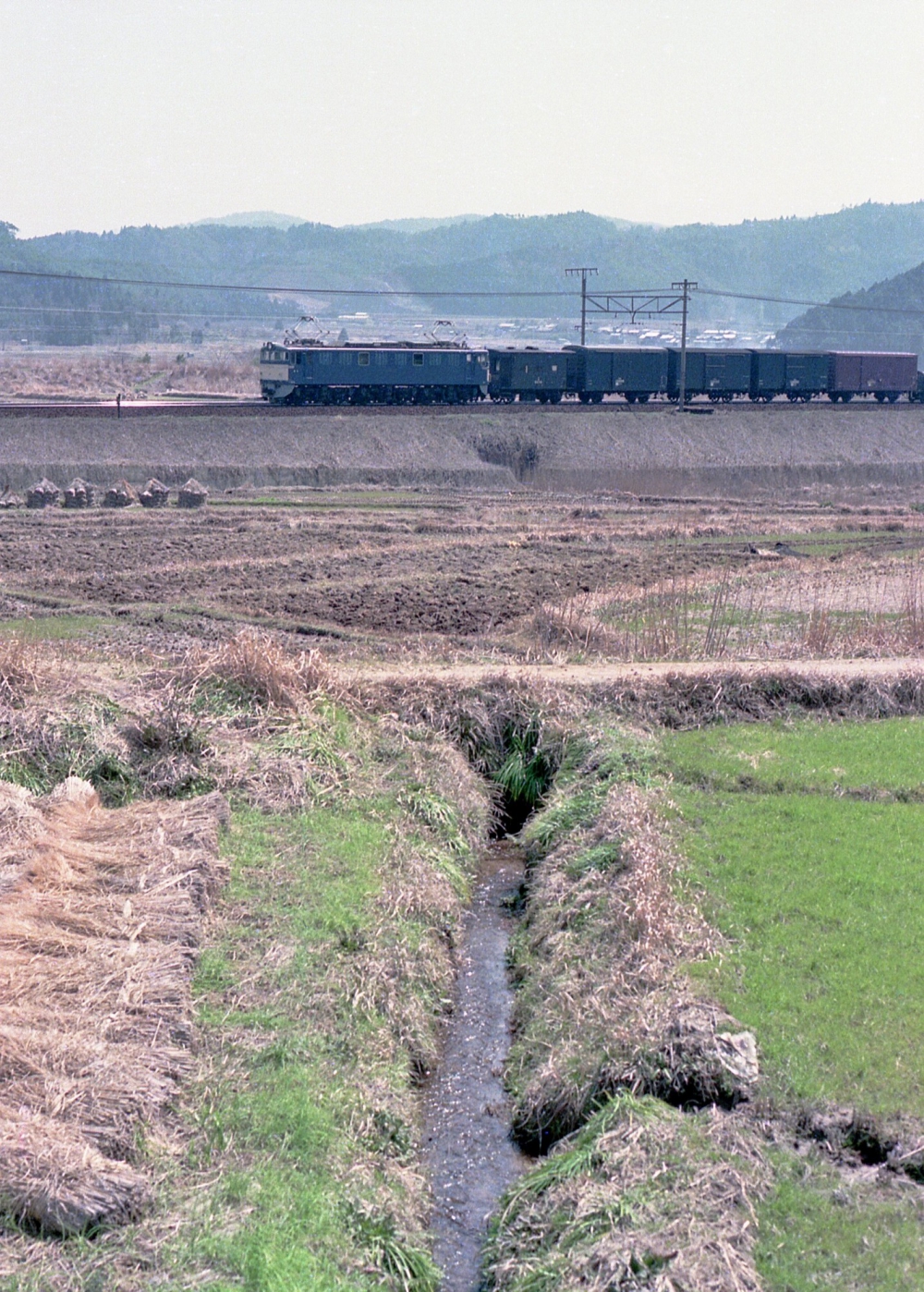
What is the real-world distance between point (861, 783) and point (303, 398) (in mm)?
47434

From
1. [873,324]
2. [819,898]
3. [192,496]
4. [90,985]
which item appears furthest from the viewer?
[873,324]

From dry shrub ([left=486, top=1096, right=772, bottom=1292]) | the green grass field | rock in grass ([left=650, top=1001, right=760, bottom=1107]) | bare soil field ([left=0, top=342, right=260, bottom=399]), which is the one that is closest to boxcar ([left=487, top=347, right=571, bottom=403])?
bare soil field ([left=0, top=342, right=260, bottom=399])

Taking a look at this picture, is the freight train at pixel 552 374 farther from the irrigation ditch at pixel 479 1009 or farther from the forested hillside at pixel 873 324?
the forested hillside at pixel 873 324

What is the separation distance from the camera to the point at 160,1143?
896 centimetres

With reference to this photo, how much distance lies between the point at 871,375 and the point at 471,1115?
212 ft

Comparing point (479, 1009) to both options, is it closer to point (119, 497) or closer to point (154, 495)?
point (119, 497)

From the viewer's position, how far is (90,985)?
34.8ft

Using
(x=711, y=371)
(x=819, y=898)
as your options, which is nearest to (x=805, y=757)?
(x=819, y=898)

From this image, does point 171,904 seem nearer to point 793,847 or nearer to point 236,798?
point 236,798

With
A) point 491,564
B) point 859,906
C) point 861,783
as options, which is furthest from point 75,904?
point 491,564

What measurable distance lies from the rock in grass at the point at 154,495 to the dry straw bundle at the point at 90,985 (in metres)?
30.1

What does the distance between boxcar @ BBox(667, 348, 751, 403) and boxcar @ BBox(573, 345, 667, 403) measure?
1.94 feet

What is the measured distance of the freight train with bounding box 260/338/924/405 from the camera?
59750mm

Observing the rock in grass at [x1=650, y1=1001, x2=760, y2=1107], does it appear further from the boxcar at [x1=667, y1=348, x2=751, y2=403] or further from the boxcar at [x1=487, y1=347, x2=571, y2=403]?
the boxcar at [x1=667, y1=348, x2=751, y2=403]
